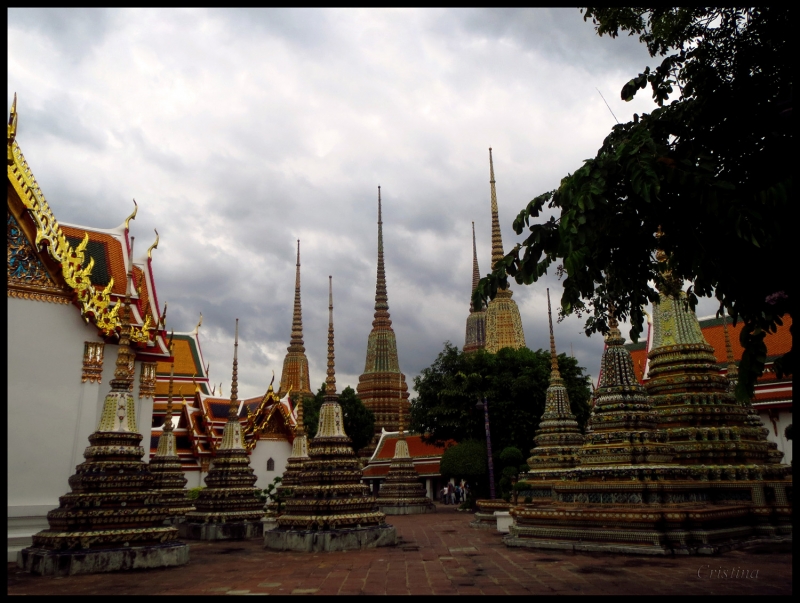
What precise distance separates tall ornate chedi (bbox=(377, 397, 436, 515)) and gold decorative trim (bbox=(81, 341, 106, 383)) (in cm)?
1653

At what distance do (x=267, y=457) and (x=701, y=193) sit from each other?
26.4 metres

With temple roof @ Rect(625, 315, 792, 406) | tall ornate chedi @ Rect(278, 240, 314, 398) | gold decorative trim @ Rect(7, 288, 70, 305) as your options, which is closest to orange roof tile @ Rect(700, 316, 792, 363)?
temple roof @ Rect(625, 315, 792, 406)

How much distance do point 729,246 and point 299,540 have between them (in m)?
9.50

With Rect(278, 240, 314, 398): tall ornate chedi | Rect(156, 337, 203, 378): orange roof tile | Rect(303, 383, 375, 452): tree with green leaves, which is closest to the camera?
Rect(156, 337, 203, 378): orange roof tile

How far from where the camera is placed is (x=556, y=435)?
17.9 m

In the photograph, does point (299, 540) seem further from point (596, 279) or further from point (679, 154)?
point (679, 154)

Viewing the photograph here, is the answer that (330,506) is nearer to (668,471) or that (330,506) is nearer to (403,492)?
(668,471)

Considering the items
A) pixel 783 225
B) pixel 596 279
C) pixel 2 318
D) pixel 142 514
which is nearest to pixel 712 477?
pixel 596 279

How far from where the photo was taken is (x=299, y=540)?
11.8 meters

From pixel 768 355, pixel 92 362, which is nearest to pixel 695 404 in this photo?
pixel 92 362

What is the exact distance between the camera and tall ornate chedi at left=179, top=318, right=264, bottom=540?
15.0 metres

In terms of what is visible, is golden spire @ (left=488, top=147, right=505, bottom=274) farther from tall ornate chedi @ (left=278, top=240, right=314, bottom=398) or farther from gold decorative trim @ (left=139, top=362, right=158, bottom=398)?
gold decorative trim @ (left=139, top=362, right=158, bottom=398)

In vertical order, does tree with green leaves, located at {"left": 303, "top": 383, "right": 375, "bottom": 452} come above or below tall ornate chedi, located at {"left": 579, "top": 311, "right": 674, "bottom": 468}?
above

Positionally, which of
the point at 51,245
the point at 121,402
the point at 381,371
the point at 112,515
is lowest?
the point at 112,515
